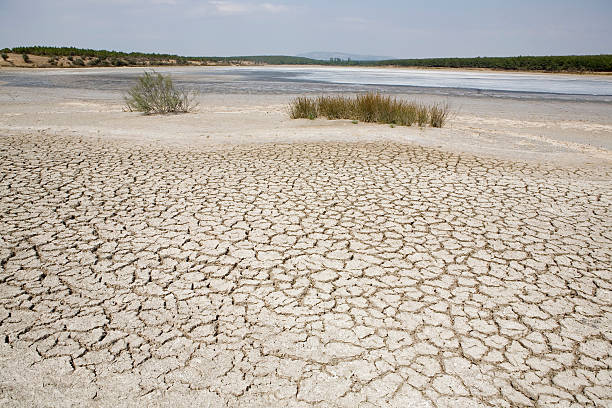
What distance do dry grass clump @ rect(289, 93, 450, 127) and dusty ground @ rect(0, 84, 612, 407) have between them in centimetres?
402

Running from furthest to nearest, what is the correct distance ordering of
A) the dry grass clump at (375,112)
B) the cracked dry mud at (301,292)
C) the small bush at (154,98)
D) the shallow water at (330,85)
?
the shallow water at (330,85) < the small bush at (154,98) < the dry grass clump at (375,112) < the cracked dry mud at (301,292)

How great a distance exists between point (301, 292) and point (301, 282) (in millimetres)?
132

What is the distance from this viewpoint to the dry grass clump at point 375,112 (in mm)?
10344

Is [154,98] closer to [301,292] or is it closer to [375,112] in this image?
[375,112]

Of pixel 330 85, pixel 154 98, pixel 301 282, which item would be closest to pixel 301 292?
pixel 301 282

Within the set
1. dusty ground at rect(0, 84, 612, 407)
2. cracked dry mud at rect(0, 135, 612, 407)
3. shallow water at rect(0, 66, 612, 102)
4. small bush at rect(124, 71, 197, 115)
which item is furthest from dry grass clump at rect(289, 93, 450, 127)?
shallow water at rect(0, 66, 612, 102)

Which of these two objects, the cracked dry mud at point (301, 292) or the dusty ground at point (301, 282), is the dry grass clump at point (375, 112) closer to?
the dusty ground at point (301, 282)

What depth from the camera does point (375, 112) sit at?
10641mm

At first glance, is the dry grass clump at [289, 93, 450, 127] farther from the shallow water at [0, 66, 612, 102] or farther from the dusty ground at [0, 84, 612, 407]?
the shallow water at [0, 66, 612, 102]

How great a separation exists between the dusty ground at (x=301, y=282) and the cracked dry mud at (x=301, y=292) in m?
0.01

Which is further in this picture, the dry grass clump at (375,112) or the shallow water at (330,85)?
the shallow water at (330,85)

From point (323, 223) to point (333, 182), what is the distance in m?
1.43

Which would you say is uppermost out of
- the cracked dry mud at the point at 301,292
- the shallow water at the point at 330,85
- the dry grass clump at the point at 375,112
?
the shallow water at the point at 330,85

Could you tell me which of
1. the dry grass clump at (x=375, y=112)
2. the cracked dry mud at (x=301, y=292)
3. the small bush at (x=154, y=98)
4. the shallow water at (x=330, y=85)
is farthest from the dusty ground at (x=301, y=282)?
the shallow water at (x=330, y=85)
